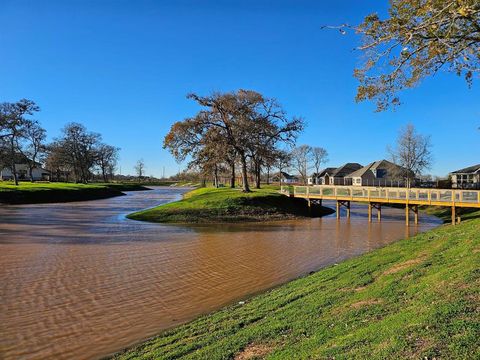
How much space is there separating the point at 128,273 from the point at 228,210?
63.9ft

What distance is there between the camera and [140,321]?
28.5 ft

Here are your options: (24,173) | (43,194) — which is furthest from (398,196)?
(24,173)

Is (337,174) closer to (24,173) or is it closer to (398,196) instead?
(398,196)

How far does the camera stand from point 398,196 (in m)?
29.7

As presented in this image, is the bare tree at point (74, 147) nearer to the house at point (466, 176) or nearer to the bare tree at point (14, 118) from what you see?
the bare tree at point (14, 118)

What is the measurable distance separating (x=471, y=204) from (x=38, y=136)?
7719cm

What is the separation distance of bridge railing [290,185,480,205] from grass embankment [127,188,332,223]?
1963mm

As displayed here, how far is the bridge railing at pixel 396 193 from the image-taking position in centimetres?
2530

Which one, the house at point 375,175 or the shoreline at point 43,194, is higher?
the house at point 375,175

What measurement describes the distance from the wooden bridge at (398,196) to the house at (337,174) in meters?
48.5

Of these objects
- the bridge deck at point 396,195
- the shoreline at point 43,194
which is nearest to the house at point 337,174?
the bridge deck at point 396,195

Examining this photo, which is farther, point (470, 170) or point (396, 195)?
point (470, 170)

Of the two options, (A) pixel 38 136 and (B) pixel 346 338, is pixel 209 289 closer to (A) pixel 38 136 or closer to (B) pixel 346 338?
(B) pixel 346 338

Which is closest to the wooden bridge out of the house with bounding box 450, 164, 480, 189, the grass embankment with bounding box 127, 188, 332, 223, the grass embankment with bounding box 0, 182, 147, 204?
the grass embankment with bounding box 127, 188, 332, 223
